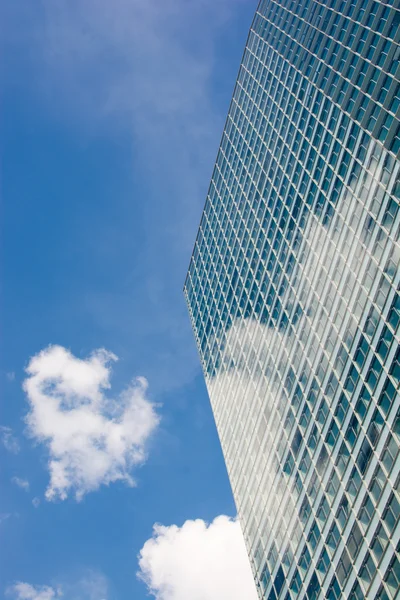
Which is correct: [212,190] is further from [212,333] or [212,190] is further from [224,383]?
[224,383]

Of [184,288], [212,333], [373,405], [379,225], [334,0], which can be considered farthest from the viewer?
[184,288]

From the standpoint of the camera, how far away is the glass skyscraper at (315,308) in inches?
1939

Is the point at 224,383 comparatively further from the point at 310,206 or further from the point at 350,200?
the point at 350,200

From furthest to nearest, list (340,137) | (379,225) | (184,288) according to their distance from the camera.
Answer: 1. (184,288)
2. (340,137)
3. (379,225)

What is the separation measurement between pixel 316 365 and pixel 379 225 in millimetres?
17043

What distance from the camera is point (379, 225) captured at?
53.2 metres

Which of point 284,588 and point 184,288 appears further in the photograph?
point 184,288

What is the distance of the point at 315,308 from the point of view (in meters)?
64.6

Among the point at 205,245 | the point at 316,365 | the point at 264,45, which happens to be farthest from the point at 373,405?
the point at 264,45

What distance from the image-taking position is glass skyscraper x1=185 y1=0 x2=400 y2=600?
4925cm

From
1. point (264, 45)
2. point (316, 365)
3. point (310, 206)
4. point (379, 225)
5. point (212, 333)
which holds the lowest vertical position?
point (316, 365)

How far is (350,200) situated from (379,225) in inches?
315

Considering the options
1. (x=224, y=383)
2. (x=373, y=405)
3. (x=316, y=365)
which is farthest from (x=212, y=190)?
(x=373, y=405)

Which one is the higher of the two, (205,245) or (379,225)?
(205,245)
